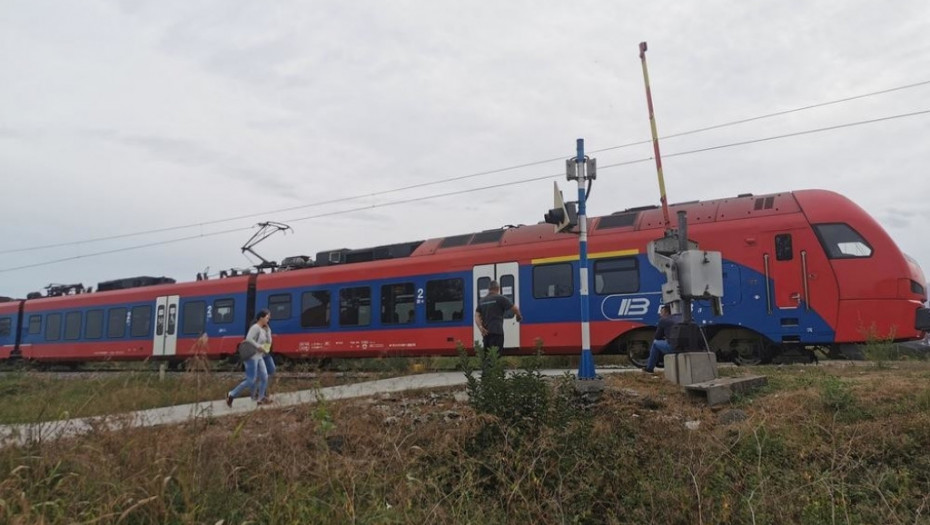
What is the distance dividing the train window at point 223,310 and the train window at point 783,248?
14307mm

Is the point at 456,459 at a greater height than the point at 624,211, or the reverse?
the point at 624,211

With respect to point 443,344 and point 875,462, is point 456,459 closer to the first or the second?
point 875,462

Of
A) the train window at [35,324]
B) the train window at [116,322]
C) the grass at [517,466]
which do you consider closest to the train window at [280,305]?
the train window at [116,322]

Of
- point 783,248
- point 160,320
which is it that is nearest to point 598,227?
point 783,248

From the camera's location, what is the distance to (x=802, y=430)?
525 centimetres

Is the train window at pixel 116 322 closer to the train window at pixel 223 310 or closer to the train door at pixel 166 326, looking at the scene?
the train door at pixel 166 326

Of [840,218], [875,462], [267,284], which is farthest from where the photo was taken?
[267,284]

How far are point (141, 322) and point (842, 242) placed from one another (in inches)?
782

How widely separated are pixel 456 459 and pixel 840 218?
28.3 feet

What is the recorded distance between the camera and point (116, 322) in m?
21.0

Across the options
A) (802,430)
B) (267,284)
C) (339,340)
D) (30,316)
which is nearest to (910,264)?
(802,430)

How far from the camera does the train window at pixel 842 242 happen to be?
33.1 feet

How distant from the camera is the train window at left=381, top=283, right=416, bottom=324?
14391 mm

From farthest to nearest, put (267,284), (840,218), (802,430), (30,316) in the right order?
(30,316), (267,284), (840,218), (802,430)
